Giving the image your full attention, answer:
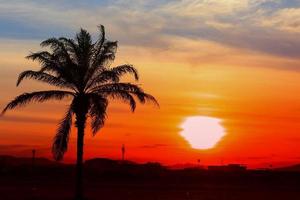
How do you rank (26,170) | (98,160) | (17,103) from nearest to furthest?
(17,103), (26,170), (98,160)

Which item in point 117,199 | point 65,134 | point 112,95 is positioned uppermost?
point 112,95

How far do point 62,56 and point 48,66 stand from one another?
1053 millimetres

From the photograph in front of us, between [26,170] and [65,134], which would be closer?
[65,134]

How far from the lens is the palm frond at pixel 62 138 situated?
37.4 m

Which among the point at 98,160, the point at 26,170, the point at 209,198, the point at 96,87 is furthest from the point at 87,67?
the point at 98,160

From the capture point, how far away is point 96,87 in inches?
1503

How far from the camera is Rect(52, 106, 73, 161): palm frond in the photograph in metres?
37.4

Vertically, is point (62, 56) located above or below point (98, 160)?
below

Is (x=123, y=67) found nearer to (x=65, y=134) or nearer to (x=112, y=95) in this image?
(x=112, y=95)

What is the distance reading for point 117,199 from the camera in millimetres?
45188

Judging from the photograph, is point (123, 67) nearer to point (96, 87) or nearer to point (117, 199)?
point (96, 87)

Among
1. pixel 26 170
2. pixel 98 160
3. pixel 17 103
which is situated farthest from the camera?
pixel 98 160

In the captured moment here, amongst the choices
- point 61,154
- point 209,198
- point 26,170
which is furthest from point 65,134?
point 26,170

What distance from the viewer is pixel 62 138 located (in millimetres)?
37406
